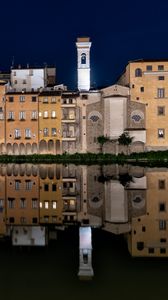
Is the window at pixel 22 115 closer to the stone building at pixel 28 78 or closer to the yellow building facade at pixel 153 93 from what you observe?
the stone building at pixel 28 78

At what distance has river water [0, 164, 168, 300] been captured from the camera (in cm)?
556

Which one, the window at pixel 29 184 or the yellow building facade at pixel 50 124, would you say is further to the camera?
the yellow building facade at pixel 50 124

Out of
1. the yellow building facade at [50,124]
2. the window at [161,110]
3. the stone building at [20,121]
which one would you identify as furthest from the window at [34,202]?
the window at [161,110]

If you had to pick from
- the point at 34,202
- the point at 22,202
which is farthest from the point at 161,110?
the point at 22,202

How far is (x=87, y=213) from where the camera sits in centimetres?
1327

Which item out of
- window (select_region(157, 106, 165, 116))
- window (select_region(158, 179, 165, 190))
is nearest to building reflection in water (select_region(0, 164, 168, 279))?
window (select_region(158, 179, 165, 190))

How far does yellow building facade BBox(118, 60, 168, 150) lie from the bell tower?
5.69 m

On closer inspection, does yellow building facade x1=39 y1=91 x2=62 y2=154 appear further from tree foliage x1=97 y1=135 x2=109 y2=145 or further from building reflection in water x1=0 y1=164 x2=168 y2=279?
building reflection in water x1=0 y1=164 x2=168 y2=279

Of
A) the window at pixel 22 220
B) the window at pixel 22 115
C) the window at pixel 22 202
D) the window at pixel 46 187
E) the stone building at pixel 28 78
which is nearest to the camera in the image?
the window at pixel 22 220

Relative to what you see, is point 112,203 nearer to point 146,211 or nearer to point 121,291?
point 146,211

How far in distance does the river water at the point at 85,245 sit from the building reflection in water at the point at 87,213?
18 mm

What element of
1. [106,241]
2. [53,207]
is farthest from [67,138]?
[106,241]

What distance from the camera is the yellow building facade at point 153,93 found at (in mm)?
49906

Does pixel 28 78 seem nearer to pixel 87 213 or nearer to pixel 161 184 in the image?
pixel 161 184
